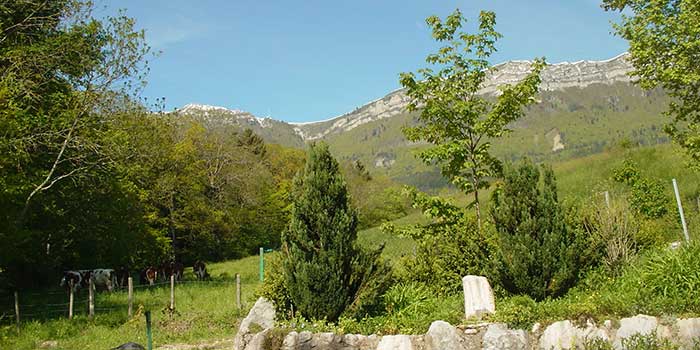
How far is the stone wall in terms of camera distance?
7.18 m

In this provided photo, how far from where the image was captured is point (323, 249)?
30.2ft

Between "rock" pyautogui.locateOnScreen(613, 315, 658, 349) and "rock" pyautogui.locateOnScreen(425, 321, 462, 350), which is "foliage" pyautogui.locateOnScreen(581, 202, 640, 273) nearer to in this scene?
"rock" pyautogui.locateOnScreen(613, 315, 658, 349)

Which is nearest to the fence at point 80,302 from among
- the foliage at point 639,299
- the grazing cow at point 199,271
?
the grazing cow at point 199,271

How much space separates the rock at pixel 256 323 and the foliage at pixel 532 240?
4.39 meters

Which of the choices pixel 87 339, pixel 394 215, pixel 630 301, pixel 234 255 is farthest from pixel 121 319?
pixel 394 215

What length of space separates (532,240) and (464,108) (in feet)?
11.2

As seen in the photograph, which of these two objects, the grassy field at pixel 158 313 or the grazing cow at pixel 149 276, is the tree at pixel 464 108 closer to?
the grassy field at pixel 158 313

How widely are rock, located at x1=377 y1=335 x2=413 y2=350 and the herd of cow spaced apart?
14.9 meters

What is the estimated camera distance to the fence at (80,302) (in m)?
15.3

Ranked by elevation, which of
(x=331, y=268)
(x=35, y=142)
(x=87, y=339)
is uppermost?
(x=35, y=142)

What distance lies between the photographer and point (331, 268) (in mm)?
9055

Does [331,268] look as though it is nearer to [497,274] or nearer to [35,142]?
[497,274]

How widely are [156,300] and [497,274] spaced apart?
42.4 ft

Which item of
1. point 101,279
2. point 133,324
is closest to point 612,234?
point 133,324
